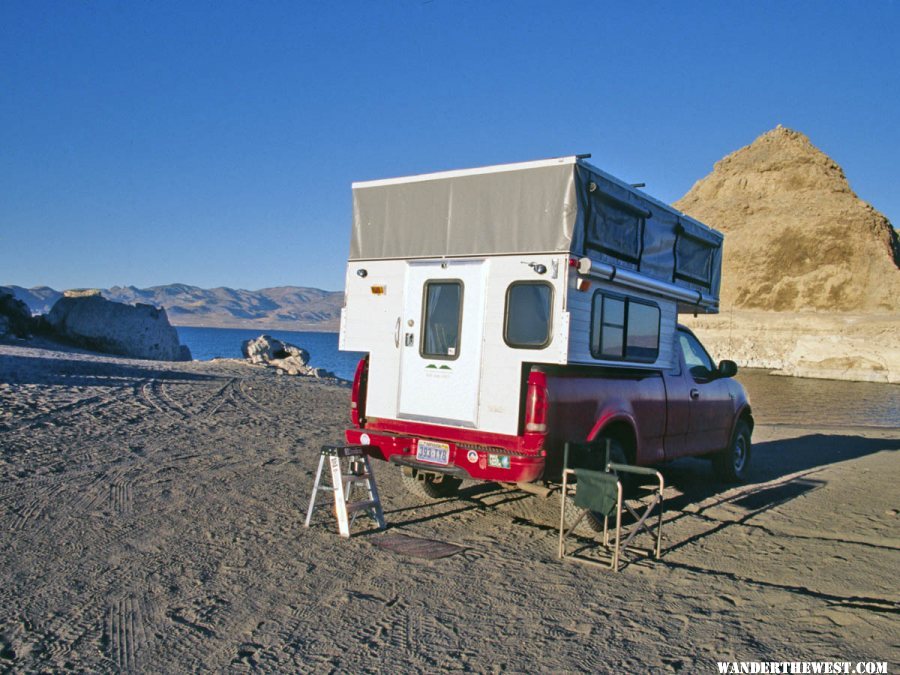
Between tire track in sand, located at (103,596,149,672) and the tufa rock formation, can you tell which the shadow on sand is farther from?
the tufa rock formation

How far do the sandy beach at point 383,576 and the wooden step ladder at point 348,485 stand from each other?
189 millimetres

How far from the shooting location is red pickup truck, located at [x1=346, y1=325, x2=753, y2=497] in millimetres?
5895

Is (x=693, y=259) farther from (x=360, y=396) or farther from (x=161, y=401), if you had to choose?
(x=161, y=401)

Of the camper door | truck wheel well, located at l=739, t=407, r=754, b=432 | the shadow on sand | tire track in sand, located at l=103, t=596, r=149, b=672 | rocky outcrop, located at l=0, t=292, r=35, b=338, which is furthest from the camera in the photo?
rocky outcrop, located at l=0, t=292, r=35, b=338

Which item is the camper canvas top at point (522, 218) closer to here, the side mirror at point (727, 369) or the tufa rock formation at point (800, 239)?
the side mirror at point (727, 369)

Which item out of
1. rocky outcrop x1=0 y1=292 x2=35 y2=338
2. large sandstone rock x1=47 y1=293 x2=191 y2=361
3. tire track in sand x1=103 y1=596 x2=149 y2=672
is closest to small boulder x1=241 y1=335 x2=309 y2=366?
large sandstone rock x1=47 y1=293 x2=191 y2=361

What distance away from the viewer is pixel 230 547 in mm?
5445

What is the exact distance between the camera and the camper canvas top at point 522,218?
603cm

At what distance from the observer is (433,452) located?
6.36 meters

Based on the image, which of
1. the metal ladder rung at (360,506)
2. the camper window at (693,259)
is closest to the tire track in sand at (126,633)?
the metal ladder rung at (360,506)

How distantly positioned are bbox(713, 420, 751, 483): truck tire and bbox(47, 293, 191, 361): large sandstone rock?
19.8 metres

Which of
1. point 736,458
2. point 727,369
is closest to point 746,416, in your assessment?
point 736,458

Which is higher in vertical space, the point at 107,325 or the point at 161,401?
the point at 107,325

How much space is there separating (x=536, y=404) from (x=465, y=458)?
2.60 feet
